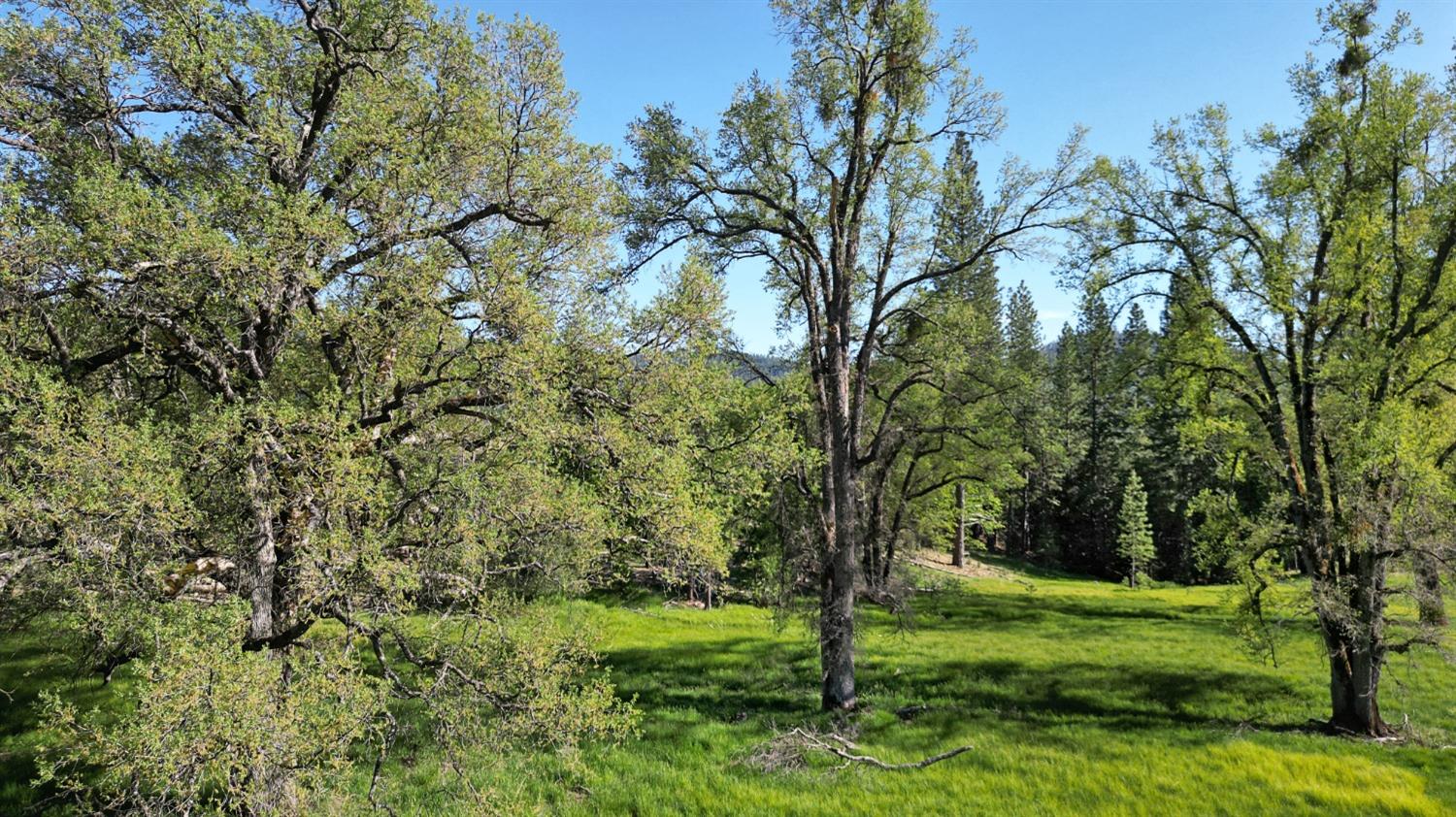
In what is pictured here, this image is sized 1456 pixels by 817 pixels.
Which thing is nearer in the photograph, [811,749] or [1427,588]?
[811,749]

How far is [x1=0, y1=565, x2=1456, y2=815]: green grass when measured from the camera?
9625 mm

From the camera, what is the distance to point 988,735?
12797mm

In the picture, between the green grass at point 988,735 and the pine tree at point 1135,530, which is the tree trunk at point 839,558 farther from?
the pine tree at point 1135,530

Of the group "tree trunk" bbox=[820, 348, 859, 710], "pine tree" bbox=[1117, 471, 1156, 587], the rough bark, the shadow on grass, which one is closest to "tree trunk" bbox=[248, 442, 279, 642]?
the shadow on grass

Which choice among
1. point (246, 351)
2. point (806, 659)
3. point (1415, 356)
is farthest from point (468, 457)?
point (1415, 356)

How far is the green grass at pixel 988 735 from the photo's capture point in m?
9.62

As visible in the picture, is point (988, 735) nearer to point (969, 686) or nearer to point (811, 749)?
point (811, 749)

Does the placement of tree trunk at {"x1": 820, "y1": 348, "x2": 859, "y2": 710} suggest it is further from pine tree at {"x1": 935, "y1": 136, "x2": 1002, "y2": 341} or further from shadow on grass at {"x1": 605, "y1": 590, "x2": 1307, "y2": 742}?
pine tree at {"x1": 935, "y1": 136, "x2": 1002, "y2": 341}

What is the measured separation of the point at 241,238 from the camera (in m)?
6.66

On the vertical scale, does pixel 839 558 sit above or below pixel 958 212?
below

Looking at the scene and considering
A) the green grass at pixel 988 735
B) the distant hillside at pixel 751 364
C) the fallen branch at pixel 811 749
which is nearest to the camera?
the green grass at pixel 988 735

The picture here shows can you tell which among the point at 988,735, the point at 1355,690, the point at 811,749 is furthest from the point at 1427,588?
the point at 811,749

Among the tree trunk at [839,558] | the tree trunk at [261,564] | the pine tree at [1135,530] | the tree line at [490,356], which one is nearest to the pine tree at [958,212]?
the tree line at [490,356]

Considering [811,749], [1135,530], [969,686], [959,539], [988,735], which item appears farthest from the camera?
[959,539]
